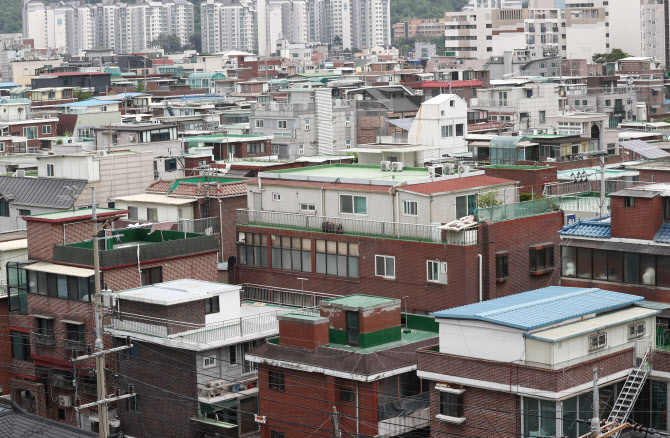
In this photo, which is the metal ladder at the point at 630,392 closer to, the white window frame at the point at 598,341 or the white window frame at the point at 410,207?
the white window frame at the point at 598,341

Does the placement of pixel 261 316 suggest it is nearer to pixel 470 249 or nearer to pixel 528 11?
pixel 470 249

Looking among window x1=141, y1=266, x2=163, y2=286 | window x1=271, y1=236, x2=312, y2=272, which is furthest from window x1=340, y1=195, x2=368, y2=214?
window x1=141, y1=266, x2=163, y2=286

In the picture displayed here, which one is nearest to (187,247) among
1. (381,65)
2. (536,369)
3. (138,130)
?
(536,369)

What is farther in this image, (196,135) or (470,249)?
(196,135)

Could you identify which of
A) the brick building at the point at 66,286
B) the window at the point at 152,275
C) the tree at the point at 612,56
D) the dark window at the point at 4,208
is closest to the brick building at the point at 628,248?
the brick building at the point at 66,286

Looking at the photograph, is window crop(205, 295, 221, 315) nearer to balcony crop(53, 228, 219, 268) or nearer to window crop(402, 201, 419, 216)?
balcony crop(53, 228, 219, 268)

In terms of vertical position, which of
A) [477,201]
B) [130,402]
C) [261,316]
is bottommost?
[130,402]
